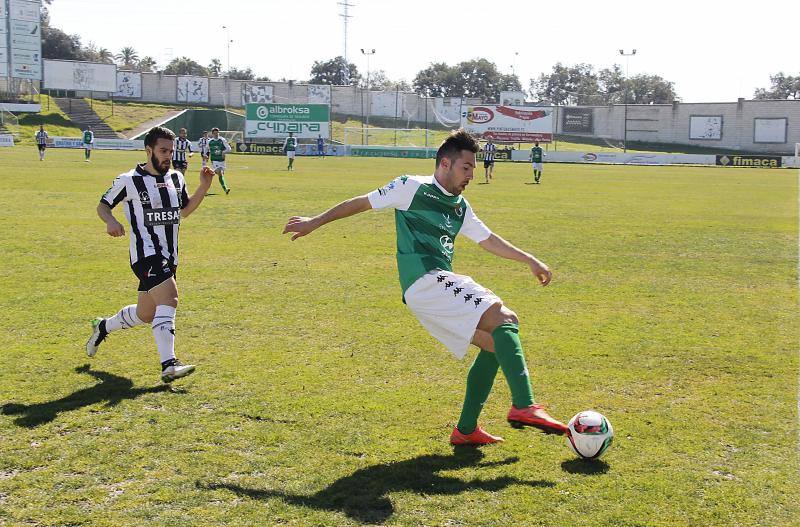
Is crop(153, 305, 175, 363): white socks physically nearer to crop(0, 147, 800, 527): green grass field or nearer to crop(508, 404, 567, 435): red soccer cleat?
crop(0, 147, 800, 527): green grass field

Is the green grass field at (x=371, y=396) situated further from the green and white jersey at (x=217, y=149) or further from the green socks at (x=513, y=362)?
the green and white jersey at (x=217, y=149)

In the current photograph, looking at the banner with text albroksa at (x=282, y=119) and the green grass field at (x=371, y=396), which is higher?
the banner with text albroksa at (x=282, y=119)

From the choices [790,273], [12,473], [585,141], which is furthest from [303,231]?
[585,141]

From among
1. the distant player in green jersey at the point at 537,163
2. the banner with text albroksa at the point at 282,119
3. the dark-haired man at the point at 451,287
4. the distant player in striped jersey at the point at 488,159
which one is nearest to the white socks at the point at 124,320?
the dark-haired man at the point at 451,287

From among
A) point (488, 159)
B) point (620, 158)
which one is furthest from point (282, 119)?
point (488, 159)

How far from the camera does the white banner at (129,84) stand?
93812 millimetres

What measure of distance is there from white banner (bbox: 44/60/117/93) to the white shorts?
85.4m

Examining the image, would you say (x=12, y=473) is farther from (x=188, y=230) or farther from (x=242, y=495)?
(x=188, y=230)

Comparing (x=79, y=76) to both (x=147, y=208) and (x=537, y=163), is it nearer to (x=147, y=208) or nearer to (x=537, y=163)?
(x=537, y=163)

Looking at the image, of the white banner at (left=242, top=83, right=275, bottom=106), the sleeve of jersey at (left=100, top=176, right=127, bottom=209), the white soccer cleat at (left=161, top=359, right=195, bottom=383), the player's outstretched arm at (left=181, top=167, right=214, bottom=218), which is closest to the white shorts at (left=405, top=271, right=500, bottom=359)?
the white soccer cleat at (left=161, top=359, right=195, bottom=383)

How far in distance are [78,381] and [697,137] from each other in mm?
93135

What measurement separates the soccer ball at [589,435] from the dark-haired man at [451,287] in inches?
5.3

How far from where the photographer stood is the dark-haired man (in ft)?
16.3

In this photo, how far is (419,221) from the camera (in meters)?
5.24
